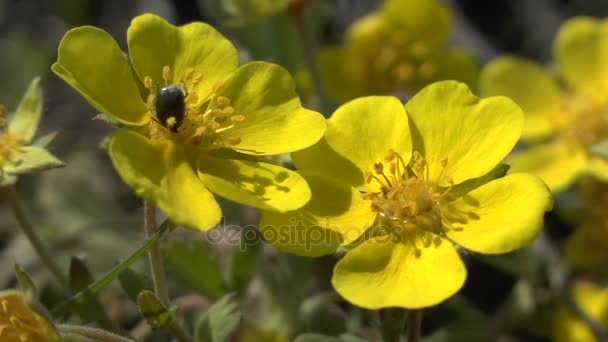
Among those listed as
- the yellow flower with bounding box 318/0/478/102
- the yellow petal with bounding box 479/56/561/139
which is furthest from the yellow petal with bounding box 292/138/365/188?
the yellow flower with bounding box 318/0/478/102

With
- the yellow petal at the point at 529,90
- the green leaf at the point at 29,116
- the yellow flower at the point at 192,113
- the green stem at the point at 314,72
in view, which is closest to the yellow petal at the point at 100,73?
the yellow flower at the point at 192,113

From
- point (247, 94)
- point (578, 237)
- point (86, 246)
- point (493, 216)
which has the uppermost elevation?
point (247, 94)

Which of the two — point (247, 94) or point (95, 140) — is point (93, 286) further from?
point (95, 140)

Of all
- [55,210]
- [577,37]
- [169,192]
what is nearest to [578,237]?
[577,37]

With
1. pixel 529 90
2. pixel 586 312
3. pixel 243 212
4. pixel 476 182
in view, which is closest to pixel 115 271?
pixel 476 182

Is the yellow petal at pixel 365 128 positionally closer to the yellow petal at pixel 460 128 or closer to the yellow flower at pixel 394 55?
the yellow petal at pixel 460 128

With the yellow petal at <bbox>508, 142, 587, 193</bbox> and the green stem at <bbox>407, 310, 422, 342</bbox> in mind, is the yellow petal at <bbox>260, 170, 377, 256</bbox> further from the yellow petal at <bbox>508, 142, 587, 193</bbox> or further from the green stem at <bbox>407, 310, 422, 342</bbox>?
the yellow petal at <bbox>508, 142, 587, 193</bbox>
